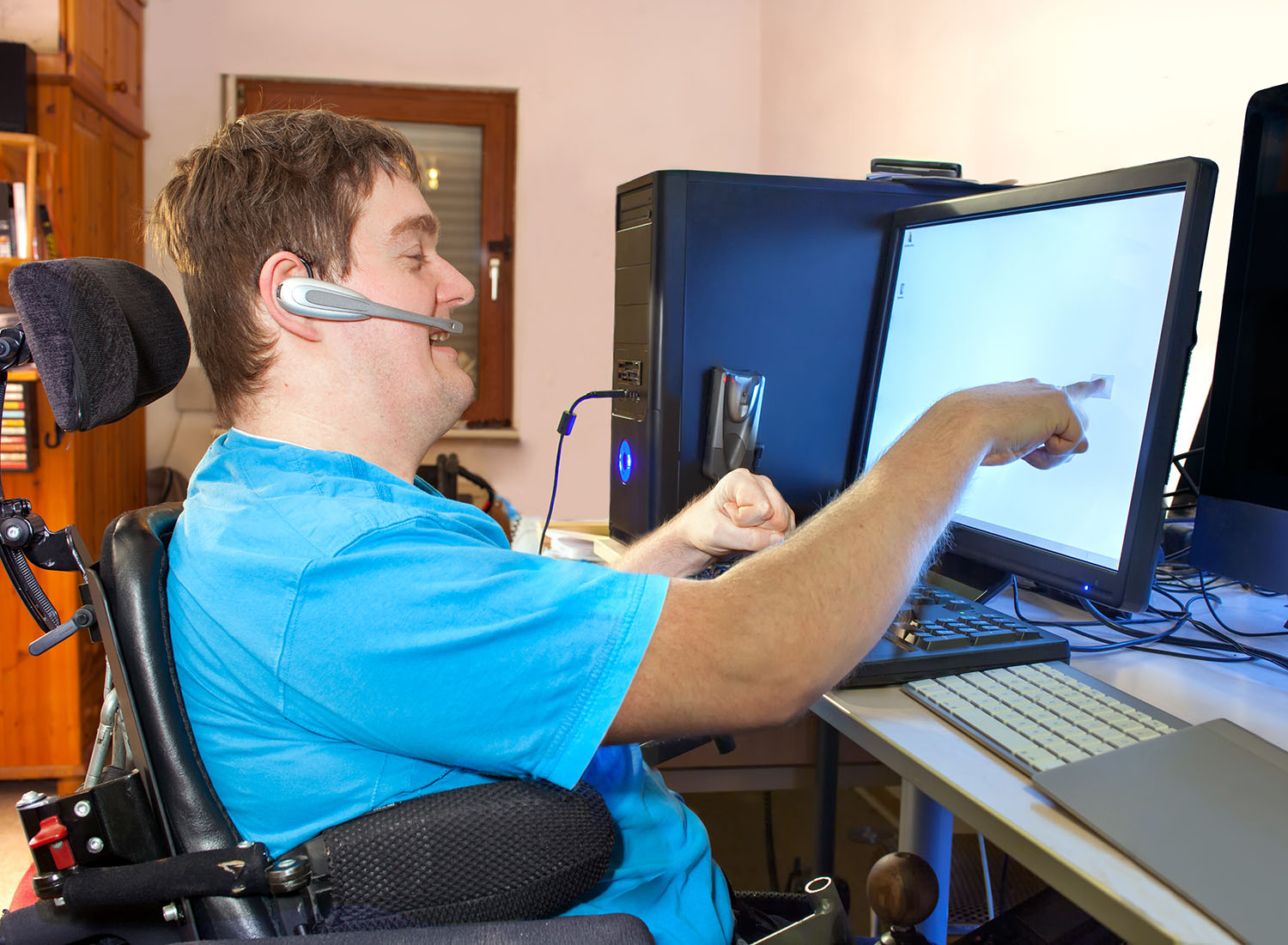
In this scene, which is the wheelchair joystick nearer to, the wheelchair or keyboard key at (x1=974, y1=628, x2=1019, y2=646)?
keyboard key at (x1=974, y1=628, x2=1019, y2=646)

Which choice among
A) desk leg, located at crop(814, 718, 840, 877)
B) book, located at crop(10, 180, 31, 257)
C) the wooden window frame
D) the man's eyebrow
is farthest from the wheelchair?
the wooden window frame

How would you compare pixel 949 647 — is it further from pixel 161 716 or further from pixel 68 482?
pixel 68 482

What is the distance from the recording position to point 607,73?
3.62m

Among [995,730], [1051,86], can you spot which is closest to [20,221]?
[1051,86]

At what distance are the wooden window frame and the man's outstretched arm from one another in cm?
294

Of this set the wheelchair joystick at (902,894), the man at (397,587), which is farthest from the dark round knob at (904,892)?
the man at (397,587)

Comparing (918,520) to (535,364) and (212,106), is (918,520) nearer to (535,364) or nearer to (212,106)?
(535,364)

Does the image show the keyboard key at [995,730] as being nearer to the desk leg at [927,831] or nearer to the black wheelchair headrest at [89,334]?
the desk leg at [927,831]

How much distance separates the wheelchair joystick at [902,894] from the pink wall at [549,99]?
9.38ft

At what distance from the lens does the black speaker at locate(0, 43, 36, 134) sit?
2490 mm

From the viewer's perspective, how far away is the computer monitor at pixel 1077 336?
2.94 ft

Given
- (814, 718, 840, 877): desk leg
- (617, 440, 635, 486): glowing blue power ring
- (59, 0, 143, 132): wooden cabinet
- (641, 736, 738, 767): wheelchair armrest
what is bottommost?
(814, 718, 840, 877): desk leg

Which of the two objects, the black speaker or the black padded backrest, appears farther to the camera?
the black speaker

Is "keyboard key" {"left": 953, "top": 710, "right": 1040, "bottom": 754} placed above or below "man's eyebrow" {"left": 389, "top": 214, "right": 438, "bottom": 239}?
below
